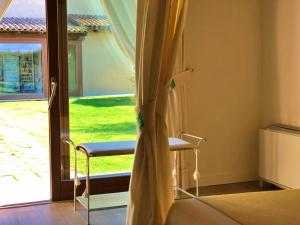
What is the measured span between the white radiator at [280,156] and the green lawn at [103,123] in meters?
1.27

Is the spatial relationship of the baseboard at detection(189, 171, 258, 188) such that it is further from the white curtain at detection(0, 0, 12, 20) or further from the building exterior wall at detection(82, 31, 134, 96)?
the white curtain at detection(0, 0, 12, 20)

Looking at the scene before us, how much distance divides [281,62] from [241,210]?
100 inches

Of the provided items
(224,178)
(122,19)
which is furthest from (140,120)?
(224,178)

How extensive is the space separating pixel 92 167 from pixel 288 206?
90.8 inches

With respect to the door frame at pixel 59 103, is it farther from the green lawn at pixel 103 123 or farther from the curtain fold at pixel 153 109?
the curtain fold at pixel 153 109

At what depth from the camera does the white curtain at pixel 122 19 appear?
13.8 ft

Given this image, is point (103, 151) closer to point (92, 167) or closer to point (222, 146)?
point (92, 167)

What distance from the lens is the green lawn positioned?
4.27 meters

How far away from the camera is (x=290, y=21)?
4.45 m

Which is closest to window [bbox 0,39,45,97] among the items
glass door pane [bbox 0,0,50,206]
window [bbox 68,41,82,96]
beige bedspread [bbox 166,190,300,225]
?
glass door pane [bbox 0,0,50,206]

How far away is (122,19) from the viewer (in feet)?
13.9

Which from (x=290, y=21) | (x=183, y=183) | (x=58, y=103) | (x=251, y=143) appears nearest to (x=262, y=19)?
(x=290, y=21)

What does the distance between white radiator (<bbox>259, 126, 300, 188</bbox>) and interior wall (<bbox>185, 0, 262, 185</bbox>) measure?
0.82 feet

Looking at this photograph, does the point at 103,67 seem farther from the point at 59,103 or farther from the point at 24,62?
the point at 24,62
